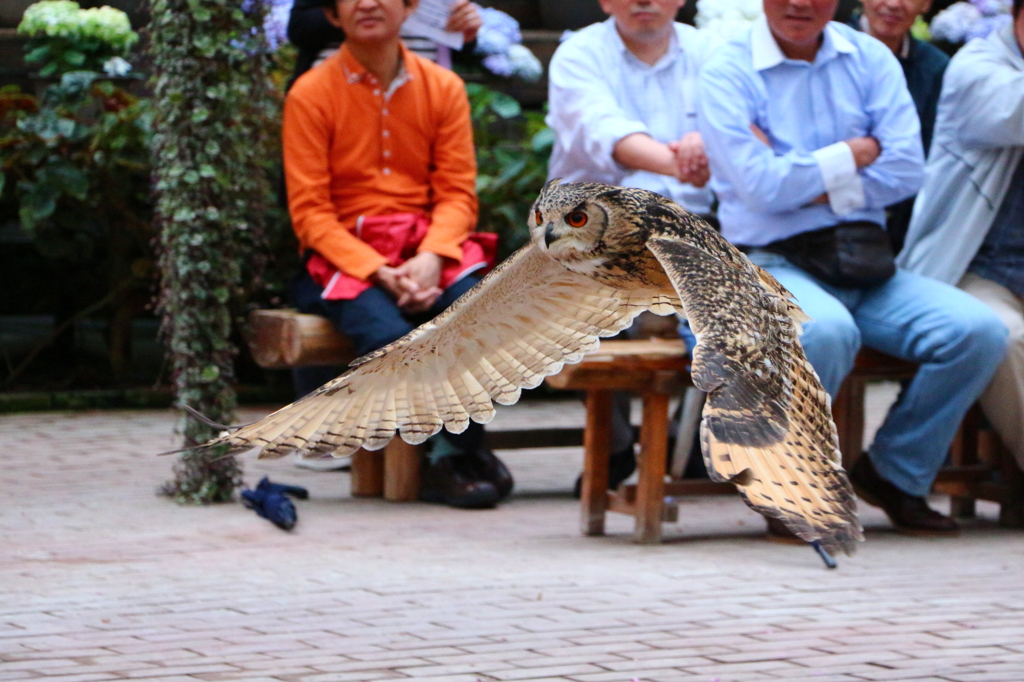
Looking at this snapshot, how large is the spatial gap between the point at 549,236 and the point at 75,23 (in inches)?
162

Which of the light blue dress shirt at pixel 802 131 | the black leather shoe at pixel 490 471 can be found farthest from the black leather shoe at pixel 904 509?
the black leather shoe at pixel 490 471

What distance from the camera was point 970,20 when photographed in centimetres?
638

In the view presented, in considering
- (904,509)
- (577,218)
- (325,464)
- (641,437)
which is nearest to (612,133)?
(641,437)

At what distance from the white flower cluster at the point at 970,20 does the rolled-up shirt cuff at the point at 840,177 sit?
2.50m

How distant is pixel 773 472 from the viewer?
226 cm

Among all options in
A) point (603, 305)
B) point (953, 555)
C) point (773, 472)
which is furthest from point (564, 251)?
point (953, 555)

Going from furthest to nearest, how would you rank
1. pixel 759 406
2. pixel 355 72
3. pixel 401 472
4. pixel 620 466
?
pixel 620 466
pixel 401 472
pixel 355 72
pixel 759 406

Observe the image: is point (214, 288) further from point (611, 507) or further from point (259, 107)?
point (611, 507)

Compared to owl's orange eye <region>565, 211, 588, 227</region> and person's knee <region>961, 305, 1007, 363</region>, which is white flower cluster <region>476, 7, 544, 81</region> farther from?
owl's orange eye <region>565, 211, 588, 227</region>

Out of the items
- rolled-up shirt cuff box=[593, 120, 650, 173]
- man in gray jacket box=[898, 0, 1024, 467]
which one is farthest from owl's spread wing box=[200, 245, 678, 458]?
man in gray jacket box=[898, 0, 1024, 467]

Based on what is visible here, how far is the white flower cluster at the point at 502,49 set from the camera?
20.2ft

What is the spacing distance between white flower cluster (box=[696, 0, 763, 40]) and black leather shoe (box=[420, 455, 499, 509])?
2.05 m

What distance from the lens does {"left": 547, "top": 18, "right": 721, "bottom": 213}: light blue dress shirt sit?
4.53 meters

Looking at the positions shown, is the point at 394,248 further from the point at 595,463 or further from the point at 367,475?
the point at 595,463
